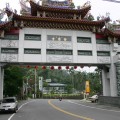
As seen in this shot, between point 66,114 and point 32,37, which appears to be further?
point 32,37

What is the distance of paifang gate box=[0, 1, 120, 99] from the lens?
27234 mm

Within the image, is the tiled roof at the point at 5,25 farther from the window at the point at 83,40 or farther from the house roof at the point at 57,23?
the window at the point at 83,40

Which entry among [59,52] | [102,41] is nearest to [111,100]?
[102,41]

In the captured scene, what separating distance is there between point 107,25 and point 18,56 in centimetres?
1124

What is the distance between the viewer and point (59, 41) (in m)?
28.5

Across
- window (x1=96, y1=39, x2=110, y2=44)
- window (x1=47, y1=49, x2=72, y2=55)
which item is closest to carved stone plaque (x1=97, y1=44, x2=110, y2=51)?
window (x1=96, y1=39, x2=110, y2=44)

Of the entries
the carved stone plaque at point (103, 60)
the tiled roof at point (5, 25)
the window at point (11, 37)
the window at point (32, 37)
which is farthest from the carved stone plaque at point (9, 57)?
the carved stone plaque at point (103, 60)

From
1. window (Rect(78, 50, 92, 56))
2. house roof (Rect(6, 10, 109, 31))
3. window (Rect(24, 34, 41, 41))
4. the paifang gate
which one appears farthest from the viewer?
window (Rect(78, 50, 92, 56))

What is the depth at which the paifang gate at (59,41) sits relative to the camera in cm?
2723

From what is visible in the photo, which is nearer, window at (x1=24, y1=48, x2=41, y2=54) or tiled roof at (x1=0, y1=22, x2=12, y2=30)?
tiled roof at (x1=0, y1=22, x2=12, y2=30)

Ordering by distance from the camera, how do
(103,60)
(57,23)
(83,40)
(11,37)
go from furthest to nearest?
(83,40) → (103,60) → (57,23) → (11,37)

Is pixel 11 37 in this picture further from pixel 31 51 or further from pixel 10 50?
pixel 31 51

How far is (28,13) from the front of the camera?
31.5 meters

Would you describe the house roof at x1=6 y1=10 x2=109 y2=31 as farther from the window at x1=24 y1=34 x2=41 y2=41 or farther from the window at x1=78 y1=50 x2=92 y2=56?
the window at x1=78 y1=50 x2=92 y2=56
